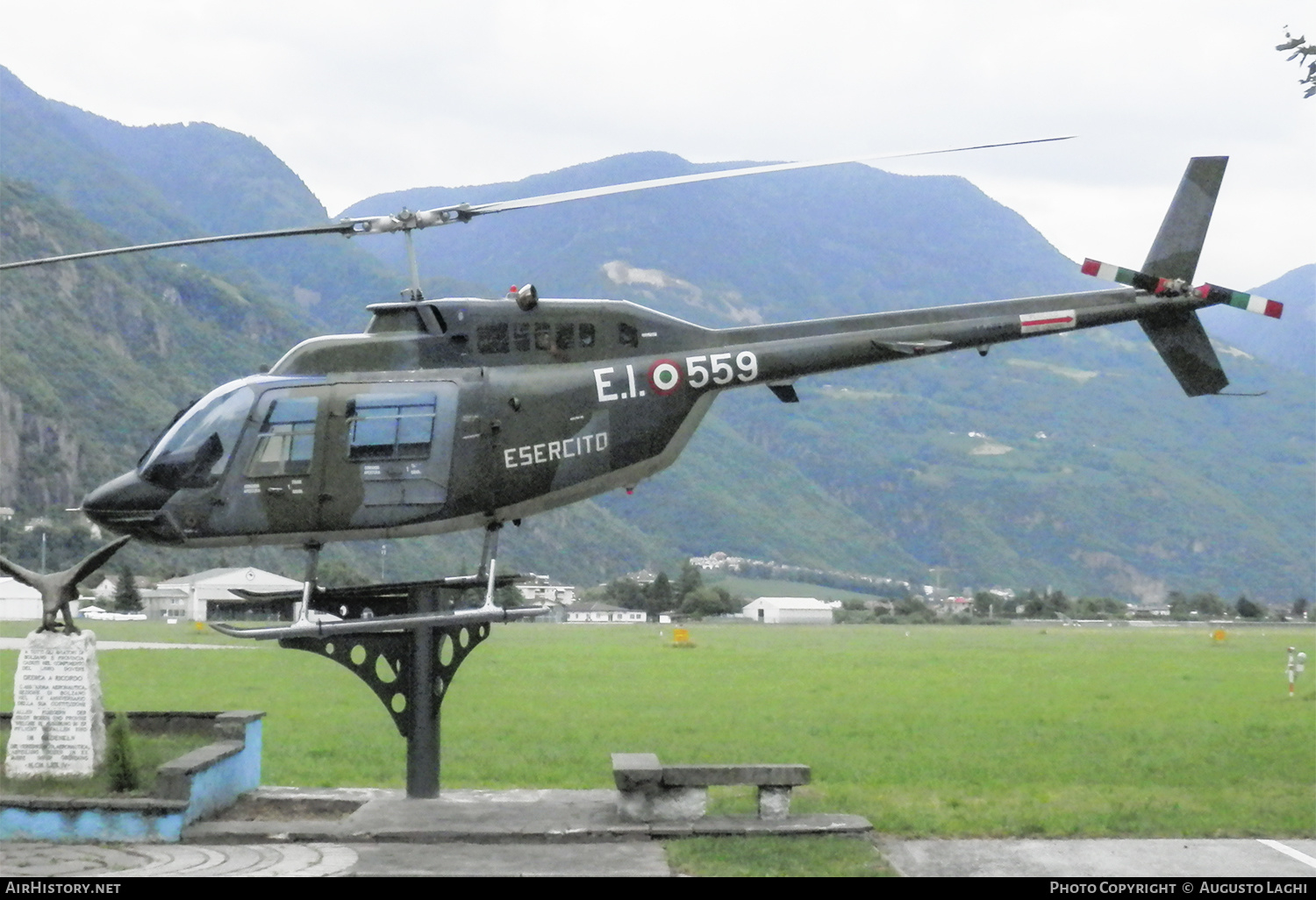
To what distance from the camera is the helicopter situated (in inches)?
546

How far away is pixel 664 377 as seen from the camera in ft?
48.4

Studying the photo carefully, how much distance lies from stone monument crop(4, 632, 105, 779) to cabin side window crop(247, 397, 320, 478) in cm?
268

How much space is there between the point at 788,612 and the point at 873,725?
261ft

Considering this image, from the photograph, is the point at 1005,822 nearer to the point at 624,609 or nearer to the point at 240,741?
the point at 240,741

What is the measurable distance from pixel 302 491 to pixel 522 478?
1.97 meters

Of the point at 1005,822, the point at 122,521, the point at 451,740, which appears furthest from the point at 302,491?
the point at 451,740

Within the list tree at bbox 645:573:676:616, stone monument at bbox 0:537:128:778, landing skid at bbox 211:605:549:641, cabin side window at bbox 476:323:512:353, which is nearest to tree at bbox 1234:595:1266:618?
tree at bbox 645:573:676:616

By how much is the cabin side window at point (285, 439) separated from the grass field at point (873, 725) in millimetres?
5328

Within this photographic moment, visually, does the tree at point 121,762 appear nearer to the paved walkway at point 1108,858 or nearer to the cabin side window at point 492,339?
the cabin side window at point 492,339

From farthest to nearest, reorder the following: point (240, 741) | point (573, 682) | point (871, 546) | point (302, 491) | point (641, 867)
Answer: point (871, 546)
point (573, 682)
point (240, 741)
point (302, 491)
point (641, 867)

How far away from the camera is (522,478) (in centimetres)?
1423

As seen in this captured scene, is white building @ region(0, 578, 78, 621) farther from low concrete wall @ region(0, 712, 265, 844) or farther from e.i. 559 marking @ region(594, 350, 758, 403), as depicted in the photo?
e.i. 559 marking @ region(594, 350, 758, 403)

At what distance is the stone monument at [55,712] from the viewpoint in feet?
47.7
